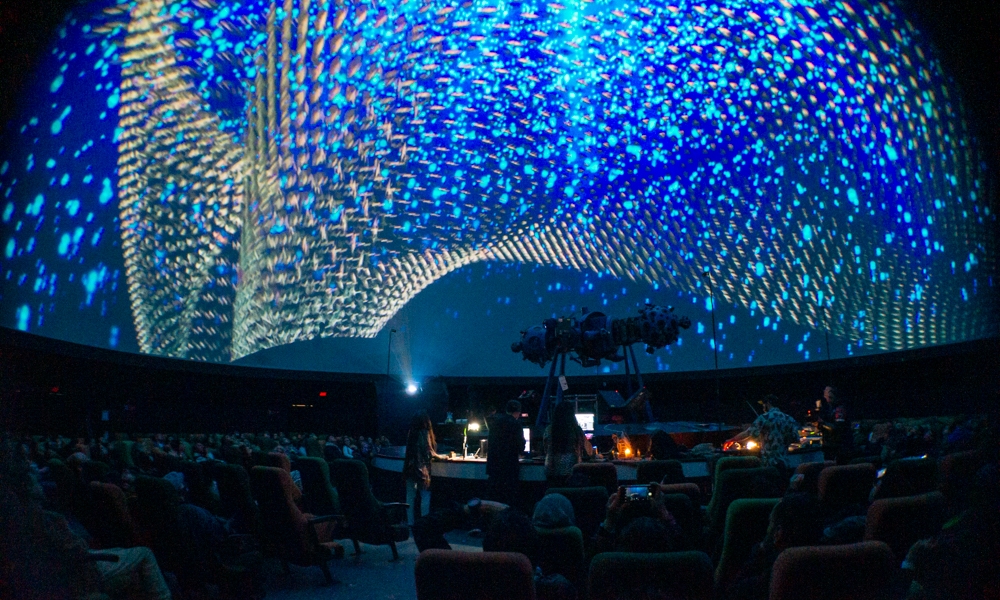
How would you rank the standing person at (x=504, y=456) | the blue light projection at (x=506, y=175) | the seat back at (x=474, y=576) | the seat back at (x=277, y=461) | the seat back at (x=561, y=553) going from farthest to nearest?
the blue light projection at (x=506, y=175) → the seat back at (x=277, y=461) → the standing person at (x=504, y=456) → the seat back at (x=561, y=553) → the seat back at (x=474, y=576)

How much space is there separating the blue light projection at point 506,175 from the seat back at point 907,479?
27.1 feet

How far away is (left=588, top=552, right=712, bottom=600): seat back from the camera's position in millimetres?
2336

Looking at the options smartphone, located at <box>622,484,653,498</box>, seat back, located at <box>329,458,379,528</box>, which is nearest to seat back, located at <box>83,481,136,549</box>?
seat back, located at <box>329,458,379,528</box>

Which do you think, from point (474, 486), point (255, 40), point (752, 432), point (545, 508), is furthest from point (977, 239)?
point (255, 40)

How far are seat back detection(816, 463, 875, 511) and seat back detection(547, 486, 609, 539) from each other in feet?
5.83

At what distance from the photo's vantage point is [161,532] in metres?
4.99

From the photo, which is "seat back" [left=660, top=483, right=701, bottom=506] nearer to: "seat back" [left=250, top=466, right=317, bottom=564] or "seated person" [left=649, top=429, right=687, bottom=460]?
"seated person" [left=649, top=429, right=687, bottom=460]

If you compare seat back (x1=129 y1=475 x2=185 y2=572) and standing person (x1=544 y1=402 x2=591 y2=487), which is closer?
seat back (x1=129 y1=475 x2=185 y2=572)

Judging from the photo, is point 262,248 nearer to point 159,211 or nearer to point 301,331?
point 159,211

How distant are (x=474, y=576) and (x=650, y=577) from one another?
2.33ft

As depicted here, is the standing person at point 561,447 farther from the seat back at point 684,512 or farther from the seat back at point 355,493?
the seat back at point 684,512

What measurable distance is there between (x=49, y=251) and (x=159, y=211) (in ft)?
10.4

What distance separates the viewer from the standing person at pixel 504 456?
7887mm

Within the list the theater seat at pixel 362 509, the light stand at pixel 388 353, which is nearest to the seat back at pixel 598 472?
the theater seat at pixel 362 509
